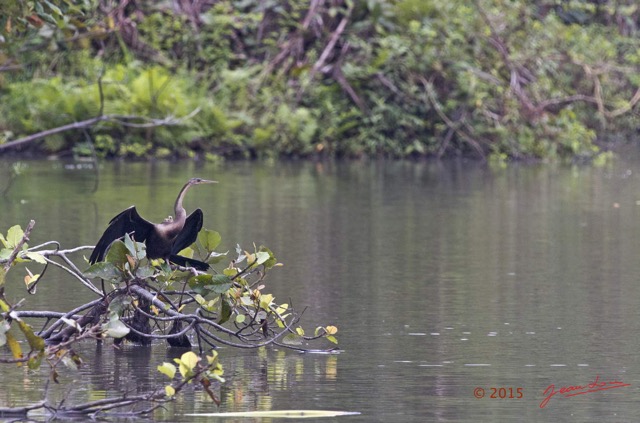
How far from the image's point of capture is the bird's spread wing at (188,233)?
8273 millimetres

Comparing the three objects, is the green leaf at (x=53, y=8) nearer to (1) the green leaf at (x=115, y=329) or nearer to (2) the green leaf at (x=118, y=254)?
(2) the green leaf at (x=118, y=254)

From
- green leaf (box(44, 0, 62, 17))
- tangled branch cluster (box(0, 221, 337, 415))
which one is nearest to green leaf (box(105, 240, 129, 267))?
tangled branch cluster (box(0, 221, 337, 415))

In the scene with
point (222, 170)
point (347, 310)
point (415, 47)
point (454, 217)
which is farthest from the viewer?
point (415, 47)

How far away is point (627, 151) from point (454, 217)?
41.3 feet

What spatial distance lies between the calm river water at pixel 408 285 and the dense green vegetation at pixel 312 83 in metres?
2.65

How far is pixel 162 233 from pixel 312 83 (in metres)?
17.5


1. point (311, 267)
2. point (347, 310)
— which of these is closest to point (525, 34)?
point (311, 267)

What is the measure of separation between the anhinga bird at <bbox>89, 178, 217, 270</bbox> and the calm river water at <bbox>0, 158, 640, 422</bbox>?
53 centimetres

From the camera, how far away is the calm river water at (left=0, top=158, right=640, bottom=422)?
22.7 feet

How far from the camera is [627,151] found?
27.3m

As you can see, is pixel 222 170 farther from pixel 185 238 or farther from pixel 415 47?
pixel 185 238

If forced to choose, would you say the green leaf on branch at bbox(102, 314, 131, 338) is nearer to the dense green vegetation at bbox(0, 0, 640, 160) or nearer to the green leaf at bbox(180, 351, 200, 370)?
the green leaf at bbox(180, 351, 200, 370)

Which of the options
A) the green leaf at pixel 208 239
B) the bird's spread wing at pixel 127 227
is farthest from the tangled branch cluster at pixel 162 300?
the bird's spread wing at pixel 127 227

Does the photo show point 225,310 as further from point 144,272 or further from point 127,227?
point 127,227
